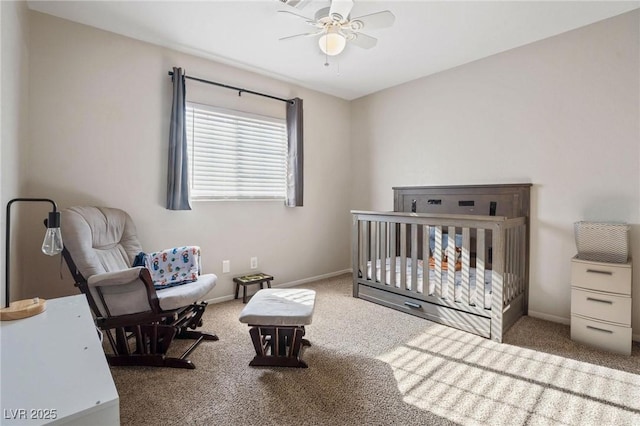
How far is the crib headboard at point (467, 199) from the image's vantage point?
286 centimetres

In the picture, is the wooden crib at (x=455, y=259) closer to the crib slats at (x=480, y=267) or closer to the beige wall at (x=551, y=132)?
the crib slats at (x=480, y=267)

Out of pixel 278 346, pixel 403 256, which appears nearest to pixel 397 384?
pixel 278 346

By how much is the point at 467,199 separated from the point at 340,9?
219 centimetres

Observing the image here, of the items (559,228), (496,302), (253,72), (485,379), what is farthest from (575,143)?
(253,72)

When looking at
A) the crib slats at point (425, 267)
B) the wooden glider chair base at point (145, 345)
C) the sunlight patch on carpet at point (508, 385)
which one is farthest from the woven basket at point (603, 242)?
the wooden glider chair base at point (145, 345)

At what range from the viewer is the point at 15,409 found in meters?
0.60

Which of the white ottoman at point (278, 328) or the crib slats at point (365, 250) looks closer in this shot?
the white ottoman at point (278, 328)

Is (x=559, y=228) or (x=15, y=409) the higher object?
(x=559, y=228)

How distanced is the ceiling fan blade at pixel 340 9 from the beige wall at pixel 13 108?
70.5 inches

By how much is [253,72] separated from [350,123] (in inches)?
63.0

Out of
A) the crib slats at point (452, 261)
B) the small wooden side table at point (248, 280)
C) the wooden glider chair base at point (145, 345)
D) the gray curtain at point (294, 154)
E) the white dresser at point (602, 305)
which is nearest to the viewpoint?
the wooden glider chair base at point (145, 345)

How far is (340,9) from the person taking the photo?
1.95m

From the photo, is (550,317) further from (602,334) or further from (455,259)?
(455,259)

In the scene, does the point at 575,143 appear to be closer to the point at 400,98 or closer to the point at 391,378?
the point at 400,98
